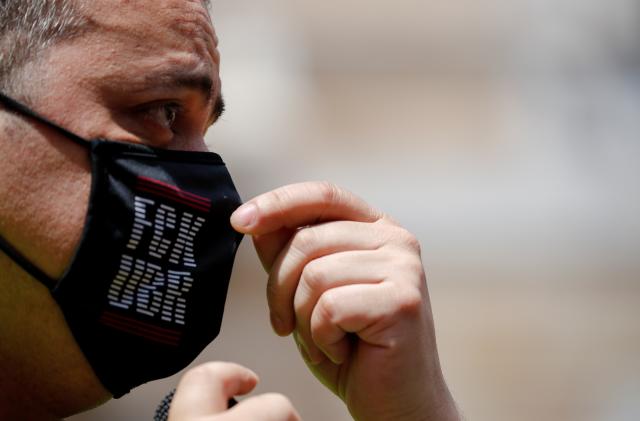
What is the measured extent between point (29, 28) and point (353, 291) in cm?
86

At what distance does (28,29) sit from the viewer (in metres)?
1.60

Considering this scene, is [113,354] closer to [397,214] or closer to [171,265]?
[171,265]

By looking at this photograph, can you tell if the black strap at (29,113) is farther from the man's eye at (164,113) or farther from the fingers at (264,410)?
the fingers at (264,410)

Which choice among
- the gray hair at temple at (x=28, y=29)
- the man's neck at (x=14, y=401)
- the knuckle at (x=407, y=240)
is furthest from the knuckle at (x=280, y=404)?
the gray hair at temple at (x=28, y=29)

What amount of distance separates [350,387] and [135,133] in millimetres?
709

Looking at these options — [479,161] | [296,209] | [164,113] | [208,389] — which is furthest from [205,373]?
[479,161]

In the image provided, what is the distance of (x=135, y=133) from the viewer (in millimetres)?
1641

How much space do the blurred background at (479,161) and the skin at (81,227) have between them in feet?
13.5

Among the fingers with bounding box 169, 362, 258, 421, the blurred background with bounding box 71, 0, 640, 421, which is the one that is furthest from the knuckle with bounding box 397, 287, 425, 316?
the blurred background with bounding box 71, 0, 640, 421

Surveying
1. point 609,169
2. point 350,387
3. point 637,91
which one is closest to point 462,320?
point 609,169

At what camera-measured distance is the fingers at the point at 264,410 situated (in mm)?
1127

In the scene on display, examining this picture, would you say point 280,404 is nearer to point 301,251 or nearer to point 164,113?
point 301,251

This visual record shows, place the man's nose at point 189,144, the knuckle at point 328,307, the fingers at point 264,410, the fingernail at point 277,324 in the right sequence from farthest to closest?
the man's nose at point 189,144, the fingernail at point 277,324, the knuckle at point 328,307, the fingers at point 264,410

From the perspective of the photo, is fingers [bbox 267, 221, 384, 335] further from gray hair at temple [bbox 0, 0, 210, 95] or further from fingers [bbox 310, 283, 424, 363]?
gray hair at temple [bbox 0, 0, 210, 95]
